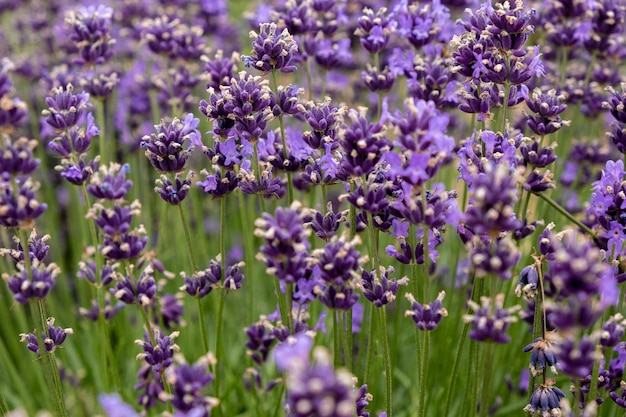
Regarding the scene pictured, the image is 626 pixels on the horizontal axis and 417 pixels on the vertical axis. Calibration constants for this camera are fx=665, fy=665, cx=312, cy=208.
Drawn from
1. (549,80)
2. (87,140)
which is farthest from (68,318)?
(549,80)

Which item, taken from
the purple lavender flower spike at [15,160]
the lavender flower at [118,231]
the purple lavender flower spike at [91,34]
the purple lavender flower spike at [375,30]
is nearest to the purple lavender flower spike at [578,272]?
the lavender flower at [118,231]

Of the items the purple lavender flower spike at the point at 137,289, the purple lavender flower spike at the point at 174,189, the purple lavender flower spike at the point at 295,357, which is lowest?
the purple lavender flower spike at the point at 137,289

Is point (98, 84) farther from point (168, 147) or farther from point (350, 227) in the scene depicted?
point (350, 227)

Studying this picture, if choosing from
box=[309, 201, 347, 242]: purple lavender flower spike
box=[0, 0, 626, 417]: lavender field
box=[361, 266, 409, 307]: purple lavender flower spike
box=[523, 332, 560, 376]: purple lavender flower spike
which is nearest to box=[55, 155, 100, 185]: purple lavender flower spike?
box=[0, 0, 626, 417]: lavender field

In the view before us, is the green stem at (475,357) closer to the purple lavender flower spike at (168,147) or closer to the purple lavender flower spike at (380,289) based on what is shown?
the purple lavender flower spike at (380,289)

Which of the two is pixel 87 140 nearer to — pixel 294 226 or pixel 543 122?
pixel 294 226

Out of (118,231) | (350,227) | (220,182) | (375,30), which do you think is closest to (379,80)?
(375,30)
